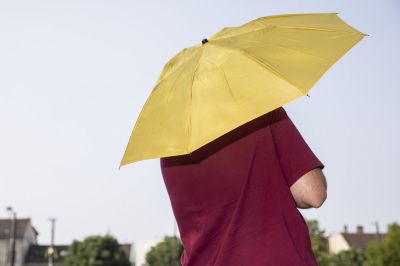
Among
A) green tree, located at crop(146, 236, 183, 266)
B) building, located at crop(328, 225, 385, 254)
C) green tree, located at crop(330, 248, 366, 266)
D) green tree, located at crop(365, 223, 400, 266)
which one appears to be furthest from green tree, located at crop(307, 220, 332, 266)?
building, located at crop(328, 225, 385, 254)

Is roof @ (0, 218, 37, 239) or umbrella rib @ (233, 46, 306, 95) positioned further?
roof @ (0, 218, 37, 239)

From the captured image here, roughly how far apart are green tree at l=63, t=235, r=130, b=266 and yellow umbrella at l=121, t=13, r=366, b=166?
67.0 m

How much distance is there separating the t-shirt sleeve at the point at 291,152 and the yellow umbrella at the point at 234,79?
5.4 inches

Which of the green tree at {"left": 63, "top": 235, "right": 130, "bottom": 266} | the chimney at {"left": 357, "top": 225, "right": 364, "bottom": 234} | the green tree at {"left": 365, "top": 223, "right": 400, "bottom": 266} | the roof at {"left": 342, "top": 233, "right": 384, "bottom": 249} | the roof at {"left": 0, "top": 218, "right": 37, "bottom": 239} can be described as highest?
the roof at {"left": 0, "top": 218, "right": 37, "bottom": 239}

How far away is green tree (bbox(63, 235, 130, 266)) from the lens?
6812cm

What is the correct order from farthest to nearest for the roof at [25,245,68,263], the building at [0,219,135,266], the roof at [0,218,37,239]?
the roof at [25,245,68,263] < the roof at [0,218,37,239] < the building at [0,219,135,266]

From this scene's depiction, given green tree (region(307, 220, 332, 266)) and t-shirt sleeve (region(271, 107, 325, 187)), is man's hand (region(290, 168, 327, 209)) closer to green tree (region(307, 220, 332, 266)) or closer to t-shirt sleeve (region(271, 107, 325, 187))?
t-shirt sleeve (region(271, 107, 325, 187))

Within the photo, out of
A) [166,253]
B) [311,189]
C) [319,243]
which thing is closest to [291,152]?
[311,189]

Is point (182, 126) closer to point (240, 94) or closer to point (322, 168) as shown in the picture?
point (240, 94)

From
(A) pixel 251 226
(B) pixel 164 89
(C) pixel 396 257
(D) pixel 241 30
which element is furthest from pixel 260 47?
(C) pixel 396 257

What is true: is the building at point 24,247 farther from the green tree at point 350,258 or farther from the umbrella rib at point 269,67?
the umbrella rib at point 269,67

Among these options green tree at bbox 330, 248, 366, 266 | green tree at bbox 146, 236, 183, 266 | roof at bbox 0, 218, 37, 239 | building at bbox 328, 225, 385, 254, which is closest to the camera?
green tree at bbox 146, 236, 183, 266

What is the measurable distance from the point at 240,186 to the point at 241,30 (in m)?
0.96

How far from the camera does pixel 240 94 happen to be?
7.84ft
